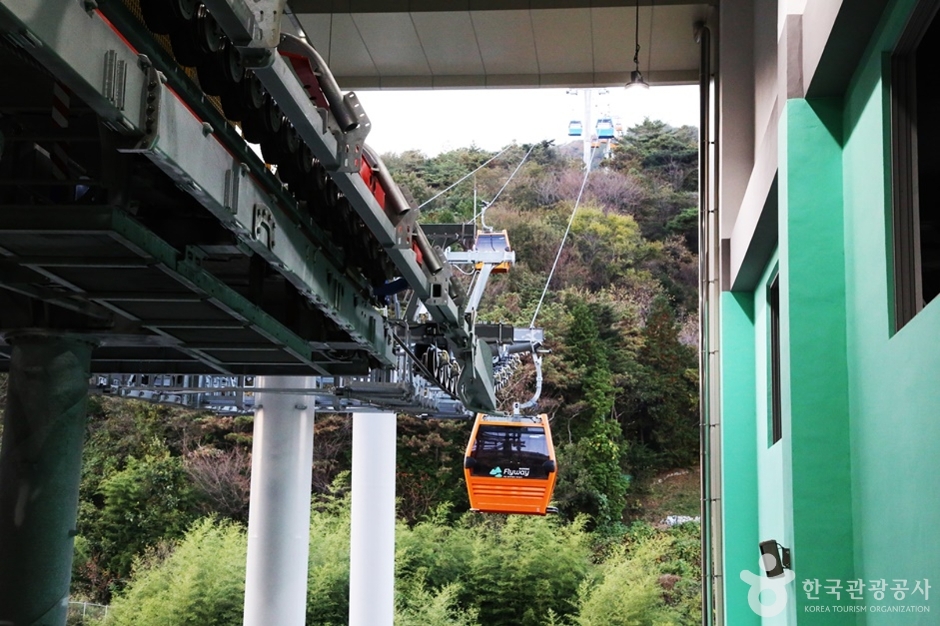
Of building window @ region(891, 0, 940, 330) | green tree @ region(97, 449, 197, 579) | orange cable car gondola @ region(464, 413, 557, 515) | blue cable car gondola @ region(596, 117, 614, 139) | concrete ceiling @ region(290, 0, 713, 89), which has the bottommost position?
green tree @ region(97, 449, 197, 579)

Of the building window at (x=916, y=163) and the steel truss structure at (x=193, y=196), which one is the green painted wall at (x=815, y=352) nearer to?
the building window at (x=916, y=163)

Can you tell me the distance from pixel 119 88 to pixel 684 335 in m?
27.0

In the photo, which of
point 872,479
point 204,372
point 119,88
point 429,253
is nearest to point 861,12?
point 872,479

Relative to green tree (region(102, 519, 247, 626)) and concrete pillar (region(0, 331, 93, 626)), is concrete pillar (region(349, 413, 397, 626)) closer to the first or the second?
concrete pillar (region(0, 331, 93, 626))

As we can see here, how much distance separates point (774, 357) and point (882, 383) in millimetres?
3416

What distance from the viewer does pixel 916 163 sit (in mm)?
3379

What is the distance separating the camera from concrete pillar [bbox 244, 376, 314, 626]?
1174 cm

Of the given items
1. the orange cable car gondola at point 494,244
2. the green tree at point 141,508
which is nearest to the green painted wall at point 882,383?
the orange cable car gondola at point 494,244

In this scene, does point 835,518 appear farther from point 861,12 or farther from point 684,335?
point 684,335

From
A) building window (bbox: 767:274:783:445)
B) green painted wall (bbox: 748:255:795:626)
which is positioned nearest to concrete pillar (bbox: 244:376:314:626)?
green painted wall (bbox: 748:255:795:626)

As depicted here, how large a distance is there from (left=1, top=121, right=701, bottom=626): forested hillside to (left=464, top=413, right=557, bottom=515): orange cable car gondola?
7.35 m

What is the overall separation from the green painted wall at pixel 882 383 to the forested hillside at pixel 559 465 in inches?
737

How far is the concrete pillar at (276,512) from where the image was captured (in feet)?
38.5

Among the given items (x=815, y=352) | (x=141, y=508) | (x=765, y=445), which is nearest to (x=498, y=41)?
(x=765, y=445)
